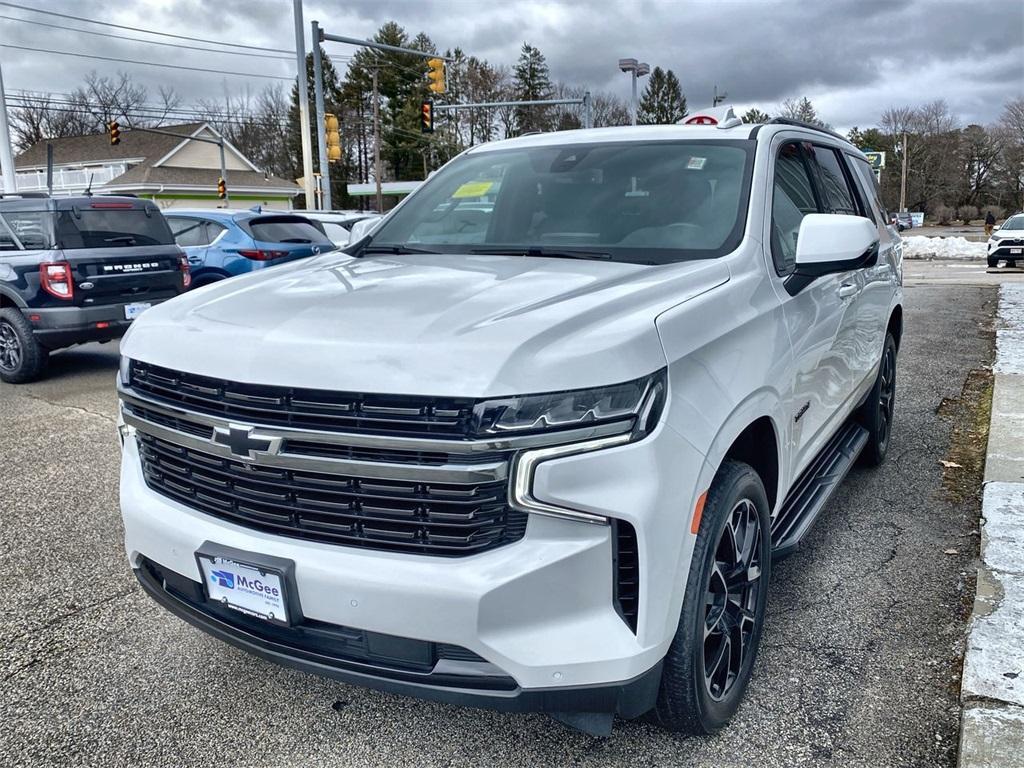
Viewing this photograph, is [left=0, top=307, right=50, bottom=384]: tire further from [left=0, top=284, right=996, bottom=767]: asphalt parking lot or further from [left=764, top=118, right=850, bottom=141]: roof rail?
[left=764, top=118, right=850, bottom=141]: roof rail

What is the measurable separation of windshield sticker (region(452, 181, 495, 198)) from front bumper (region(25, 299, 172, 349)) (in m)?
5.62

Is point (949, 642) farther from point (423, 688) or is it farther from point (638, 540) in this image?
point (423, 688)

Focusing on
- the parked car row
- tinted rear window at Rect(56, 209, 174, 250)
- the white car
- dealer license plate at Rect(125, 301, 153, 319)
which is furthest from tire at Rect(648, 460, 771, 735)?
the white car

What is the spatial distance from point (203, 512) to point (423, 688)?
856mm

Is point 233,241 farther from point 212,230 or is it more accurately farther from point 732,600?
point 732,600

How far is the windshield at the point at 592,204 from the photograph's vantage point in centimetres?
314

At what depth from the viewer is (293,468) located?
2135 millimetres

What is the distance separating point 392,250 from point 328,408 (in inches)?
65.1

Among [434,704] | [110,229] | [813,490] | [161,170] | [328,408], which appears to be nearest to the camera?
[328,408]

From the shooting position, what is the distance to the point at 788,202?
Answer: 3.49 meters

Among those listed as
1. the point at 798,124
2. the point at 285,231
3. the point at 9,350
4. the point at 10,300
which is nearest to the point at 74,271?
the point at 10,300

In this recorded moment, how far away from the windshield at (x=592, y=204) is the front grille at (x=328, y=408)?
1.28m

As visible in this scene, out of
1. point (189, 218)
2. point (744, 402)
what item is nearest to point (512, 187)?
point (744, 402)

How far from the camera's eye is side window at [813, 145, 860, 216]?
4.15 meters
